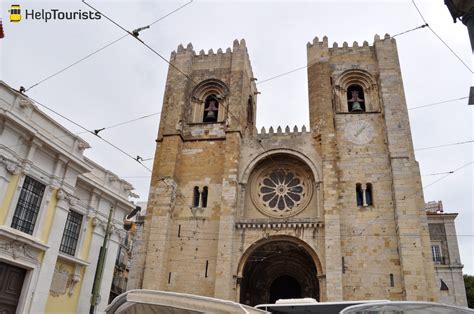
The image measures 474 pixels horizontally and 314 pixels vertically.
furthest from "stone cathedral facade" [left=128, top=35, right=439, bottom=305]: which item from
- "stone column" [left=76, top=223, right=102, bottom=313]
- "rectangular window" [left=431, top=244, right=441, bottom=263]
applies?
"rectangular window" [left=431, top=244, right=441, bottom=263]

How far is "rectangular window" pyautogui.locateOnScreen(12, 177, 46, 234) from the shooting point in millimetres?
11719

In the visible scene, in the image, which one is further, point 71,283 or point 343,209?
point 343,209

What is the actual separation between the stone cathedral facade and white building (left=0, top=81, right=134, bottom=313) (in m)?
4.76

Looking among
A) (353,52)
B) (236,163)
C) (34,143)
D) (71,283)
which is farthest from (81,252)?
(353,52)

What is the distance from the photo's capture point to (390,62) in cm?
2172

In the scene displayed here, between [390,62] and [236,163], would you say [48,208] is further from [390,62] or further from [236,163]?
[390,62]

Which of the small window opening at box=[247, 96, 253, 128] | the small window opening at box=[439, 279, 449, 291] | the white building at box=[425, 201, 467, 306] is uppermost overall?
the small window opening at box=[247, 96, 253, 128]

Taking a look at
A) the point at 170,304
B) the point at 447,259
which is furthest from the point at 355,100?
the point at 170,304

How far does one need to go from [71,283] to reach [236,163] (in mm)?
9589

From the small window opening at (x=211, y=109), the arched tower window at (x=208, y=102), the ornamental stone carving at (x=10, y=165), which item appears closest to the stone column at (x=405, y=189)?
the arched tower window at (x=208, y=102)

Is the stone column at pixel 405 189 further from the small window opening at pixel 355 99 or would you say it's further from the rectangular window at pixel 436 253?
the rectangular window at pixel 436 253

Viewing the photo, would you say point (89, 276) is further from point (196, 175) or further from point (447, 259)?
point (447, 259)

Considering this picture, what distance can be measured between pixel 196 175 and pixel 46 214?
9.44m

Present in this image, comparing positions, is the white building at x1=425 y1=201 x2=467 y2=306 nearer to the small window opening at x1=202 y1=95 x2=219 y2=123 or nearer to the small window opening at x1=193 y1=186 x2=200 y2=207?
the small window opening at x1=193 y1=186 x2=200 y2=207
